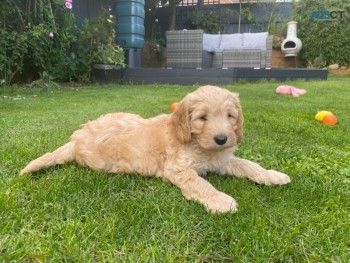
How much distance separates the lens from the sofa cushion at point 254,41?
13.1 meters

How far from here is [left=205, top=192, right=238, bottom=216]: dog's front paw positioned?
1.89 meters

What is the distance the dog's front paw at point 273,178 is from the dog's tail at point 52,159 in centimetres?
149

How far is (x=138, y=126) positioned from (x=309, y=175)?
139 centimetres

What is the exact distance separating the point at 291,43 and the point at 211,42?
380 cm

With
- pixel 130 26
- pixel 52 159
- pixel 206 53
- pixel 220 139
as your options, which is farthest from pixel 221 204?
pixel 206 53

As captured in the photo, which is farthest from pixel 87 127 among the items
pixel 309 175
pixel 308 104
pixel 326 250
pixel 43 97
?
pixel 43 97

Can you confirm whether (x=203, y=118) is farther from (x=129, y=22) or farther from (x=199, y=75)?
(x=129, y=22)

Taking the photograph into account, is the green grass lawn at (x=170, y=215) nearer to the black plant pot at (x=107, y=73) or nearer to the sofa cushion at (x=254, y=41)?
the black plant pot at (x=107, y=73)

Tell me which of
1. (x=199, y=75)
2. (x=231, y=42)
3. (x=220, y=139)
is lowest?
(x=220, y=139)

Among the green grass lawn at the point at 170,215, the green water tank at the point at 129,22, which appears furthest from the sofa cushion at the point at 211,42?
the green grass lawn at the point at 170,215

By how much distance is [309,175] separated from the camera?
2.50m

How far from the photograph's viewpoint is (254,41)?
13273 millimetres

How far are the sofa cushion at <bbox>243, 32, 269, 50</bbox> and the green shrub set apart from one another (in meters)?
3.02

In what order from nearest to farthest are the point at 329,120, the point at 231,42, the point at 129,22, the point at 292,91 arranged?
the point at 329,120 → the point at 292,91 → the point at 129,22 → the point at 231,42
